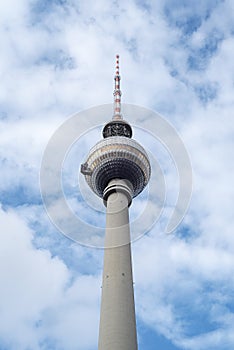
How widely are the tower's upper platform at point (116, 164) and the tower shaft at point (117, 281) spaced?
12.3 feet

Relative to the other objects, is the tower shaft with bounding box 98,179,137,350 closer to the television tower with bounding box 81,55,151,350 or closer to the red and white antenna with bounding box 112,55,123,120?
the television tower with bounding box 81,55,151,350

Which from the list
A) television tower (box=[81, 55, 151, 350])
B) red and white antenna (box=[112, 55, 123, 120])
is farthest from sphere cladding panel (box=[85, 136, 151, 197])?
red and white antenna (box=[112, 55, 123, 120])

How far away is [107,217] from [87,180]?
39.6 feet

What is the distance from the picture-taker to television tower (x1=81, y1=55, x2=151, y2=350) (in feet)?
188

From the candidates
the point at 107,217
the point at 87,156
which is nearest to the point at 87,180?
the point at 87,156

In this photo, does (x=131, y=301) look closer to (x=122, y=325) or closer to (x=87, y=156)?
(x=122, y=325)

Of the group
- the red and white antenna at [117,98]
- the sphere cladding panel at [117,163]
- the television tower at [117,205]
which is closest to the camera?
the television tower at [117,205]

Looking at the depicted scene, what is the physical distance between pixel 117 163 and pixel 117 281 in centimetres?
2294

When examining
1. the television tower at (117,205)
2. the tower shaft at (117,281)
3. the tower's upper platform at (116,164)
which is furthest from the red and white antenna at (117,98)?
the tower shaft at (117,281)

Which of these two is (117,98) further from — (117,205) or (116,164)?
(117,205)

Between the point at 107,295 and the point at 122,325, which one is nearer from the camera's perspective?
the point at 122,325

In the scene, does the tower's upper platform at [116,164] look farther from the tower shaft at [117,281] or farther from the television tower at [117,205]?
the tower shaft at [117,281]

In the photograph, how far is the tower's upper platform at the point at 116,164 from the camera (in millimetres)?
78562

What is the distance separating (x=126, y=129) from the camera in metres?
85.6
